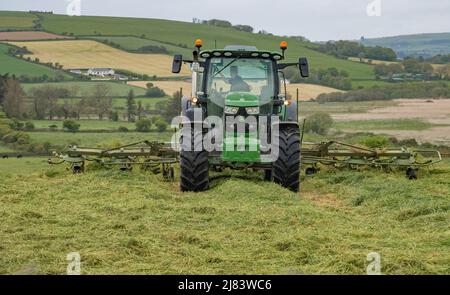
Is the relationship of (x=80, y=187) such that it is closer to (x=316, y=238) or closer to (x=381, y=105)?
(x=316, y=238)

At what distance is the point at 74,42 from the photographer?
59844mm

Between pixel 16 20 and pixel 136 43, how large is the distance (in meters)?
13.9

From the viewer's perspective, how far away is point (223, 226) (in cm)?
892

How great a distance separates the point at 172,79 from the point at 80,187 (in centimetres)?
3797

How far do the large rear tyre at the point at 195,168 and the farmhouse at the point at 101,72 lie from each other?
4014cm

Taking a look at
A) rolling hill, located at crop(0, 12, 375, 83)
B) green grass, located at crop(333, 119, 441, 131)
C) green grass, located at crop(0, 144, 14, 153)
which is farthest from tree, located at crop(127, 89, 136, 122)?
rolling hill, located at crop(0, 12, 375, 83)

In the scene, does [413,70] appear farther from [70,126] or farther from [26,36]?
[26,36]

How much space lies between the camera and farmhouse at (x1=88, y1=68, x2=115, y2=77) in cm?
5182

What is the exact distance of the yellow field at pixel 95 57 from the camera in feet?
173

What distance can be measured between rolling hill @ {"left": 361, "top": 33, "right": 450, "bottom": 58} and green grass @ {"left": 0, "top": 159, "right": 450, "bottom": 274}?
208ft

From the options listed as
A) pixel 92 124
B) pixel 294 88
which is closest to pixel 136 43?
pixel 294 88

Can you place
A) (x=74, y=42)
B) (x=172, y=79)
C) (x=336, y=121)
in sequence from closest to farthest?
1. (x=336, y=121)
2. (x=172, y=79)
3. (x=74, y=42)

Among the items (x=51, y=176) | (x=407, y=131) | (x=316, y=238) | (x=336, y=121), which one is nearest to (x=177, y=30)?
(x=336, y=121)

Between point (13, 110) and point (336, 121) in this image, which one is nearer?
point (336, 121)
